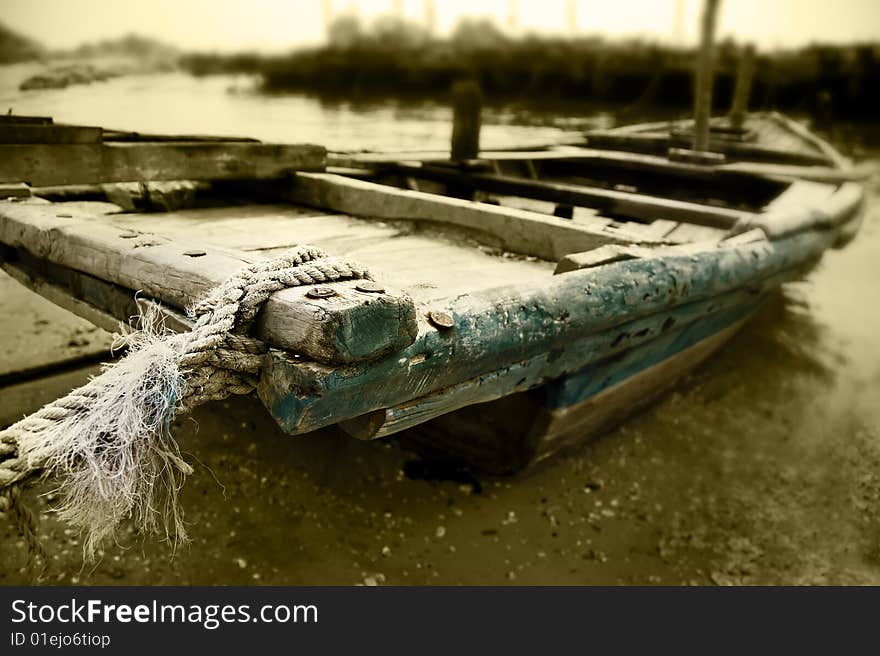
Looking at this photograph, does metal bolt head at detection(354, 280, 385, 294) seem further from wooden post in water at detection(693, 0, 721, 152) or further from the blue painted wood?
wooden post in water at detection(693, 0, 721, 152)

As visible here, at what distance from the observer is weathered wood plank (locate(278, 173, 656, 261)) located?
220 centimetres

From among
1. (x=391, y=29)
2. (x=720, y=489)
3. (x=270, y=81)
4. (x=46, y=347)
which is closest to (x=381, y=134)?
(x=391, y=29)

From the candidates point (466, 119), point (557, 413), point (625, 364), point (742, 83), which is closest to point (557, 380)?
point (557, 413)

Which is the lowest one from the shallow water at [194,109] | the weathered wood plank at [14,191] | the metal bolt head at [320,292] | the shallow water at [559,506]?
the shallow water at [559,506]

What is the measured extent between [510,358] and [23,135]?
2013 mm

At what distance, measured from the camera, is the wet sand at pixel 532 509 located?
205cm

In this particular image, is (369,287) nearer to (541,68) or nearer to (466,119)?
(466,119)

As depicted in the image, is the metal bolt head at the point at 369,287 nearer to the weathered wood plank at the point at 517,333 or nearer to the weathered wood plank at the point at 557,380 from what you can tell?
the weathered wood plank at the point at 517,333

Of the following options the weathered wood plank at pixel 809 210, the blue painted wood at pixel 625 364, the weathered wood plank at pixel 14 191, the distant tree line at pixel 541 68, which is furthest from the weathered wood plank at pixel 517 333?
the distant tree line at pixel 541 68

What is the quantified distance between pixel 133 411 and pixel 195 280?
347 mm

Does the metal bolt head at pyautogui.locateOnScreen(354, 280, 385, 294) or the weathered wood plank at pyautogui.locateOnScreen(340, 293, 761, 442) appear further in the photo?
the weathered wood plank at pyautogui.locateOnScreen(340, 293, 761, 442)

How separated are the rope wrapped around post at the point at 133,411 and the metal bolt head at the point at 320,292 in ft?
0.12

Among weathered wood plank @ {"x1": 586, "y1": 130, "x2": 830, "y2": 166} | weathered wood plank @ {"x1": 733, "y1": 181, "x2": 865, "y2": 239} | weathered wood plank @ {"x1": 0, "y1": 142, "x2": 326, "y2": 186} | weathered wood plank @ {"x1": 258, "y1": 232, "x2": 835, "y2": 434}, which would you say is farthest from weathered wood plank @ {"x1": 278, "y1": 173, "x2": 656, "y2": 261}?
weathered wood plank @ {"x1": 586, "y1": 130, "x2": 830, "y2": 166}

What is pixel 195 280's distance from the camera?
129 centimetres
